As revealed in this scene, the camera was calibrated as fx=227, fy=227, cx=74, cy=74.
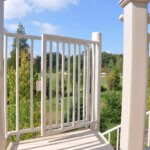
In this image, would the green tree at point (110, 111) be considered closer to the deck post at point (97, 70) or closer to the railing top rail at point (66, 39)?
the deck post at point (97, 70)

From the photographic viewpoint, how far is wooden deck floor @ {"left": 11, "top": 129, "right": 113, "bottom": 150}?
2.44 m

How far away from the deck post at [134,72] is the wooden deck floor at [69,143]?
1129 mm

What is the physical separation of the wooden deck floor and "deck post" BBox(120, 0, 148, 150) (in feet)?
3.70

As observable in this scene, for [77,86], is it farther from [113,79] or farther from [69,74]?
[113,79]

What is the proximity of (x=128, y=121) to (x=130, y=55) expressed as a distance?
15.8 inches

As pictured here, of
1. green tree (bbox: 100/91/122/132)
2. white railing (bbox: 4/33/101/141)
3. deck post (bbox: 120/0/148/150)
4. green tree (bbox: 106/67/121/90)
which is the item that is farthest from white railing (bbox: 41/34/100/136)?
green tree (bbox: 106/67/121/90)

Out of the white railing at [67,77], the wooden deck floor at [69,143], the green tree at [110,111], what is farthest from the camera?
the green tree at [110,111]

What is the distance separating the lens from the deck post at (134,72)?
52.4 inches

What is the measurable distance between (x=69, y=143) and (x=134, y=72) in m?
1.53

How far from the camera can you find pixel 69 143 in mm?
2598

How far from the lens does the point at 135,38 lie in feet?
4.39

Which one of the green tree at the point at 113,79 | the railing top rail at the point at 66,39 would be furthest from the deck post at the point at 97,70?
the green tree at the point at 113,79

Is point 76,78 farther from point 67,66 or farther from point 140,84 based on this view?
point 140,84

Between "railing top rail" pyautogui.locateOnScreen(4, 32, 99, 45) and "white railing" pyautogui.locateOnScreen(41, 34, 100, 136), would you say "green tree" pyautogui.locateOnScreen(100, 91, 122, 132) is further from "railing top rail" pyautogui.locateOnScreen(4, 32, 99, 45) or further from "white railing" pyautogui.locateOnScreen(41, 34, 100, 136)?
"railing top rail" pyautogui.locateOnScreen(4, 32, 99, 45)
